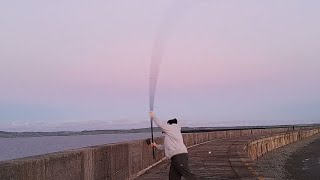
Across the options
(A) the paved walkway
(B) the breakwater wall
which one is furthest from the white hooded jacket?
(B) the breakwater wall

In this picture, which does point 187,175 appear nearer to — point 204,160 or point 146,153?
point 146,153

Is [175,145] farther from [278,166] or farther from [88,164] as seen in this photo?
[278,166]

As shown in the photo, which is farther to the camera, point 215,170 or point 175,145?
point 215,170

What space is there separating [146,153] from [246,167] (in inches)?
134

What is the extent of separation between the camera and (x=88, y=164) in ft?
30.2

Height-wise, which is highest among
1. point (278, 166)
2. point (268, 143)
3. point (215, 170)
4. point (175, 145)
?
point (175, 145)

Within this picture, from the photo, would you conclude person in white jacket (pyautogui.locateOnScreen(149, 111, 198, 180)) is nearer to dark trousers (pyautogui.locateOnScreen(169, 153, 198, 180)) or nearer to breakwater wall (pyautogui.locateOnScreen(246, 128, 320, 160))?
dark trousers (pyautogui.locateOnScreen(169, 153, 198, 180))

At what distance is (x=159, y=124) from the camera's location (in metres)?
8.98

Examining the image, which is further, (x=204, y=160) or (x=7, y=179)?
(x=204, y=160)

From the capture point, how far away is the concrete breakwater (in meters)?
6.23

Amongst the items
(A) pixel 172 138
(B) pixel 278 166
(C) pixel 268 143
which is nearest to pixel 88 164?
(A) pixel 172 138

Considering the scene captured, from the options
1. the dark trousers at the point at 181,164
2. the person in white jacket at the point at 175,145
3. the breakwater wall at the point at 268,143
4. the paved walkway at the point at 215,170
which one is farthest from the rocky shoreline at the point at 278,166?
the person in white jacket at the point at 175,145

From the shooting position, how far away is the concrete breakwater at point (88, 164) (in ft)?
20.4

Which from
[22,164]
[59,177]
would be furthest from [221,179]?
[22,164]
